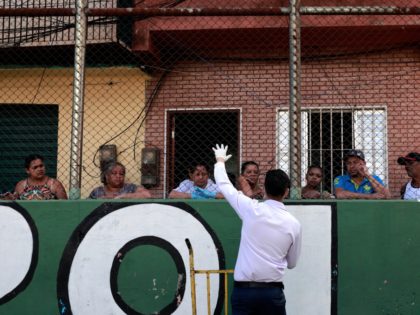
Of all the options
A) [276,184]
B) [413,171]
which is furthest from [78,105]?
[413,171]

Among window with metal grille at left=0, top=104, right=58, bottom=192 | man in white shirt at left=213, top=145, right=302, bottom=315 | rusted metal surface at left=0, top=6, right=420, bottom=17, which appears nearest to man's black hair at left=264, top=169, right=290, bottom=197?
man in white shirt at left=213, top=145, right=302, bottom=315

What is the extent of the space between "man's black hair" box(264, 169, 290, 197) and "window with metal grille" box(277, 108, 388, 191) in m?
3.84

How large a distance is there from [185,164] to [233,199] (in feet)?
14.2

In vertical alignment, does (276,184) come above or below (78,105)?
below

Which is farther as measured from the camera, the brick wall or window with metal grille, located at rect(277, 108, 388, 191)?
the brick wall

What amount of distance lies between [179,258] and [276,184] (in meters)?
1.65

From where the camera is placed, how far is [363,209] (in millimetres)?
5102

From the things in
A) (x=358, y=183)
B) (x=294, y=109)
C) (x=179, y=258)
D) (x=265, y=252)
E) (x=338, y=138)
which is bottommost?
(x=179, y=258)

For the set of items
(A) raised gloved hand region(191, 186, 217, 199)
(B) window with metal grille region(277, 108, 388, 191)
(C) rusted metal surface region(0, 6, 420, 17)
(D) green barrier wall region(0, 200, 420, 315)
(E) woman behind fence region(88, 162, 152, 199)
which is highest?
(C) rusted metal surface region(0, 6, 420, 17)

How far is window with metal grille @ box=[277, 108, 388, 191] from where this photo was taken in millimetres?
7918

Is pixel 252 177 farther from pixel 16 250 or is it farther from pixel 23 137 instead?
Answer: pixel 23 137

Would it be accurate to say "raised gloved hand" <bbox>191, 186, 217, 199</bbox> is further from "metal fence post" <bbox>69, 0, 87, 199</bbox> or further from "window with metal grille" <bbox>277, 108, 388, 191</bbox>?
"window with metal grille" <bbox>277, 108, 388, 191</bbox>

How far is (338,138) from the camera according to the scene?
318 inches

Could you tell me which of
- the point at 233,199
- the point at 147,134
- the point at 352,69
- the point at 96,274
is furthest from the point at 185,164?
the point at 233,199
